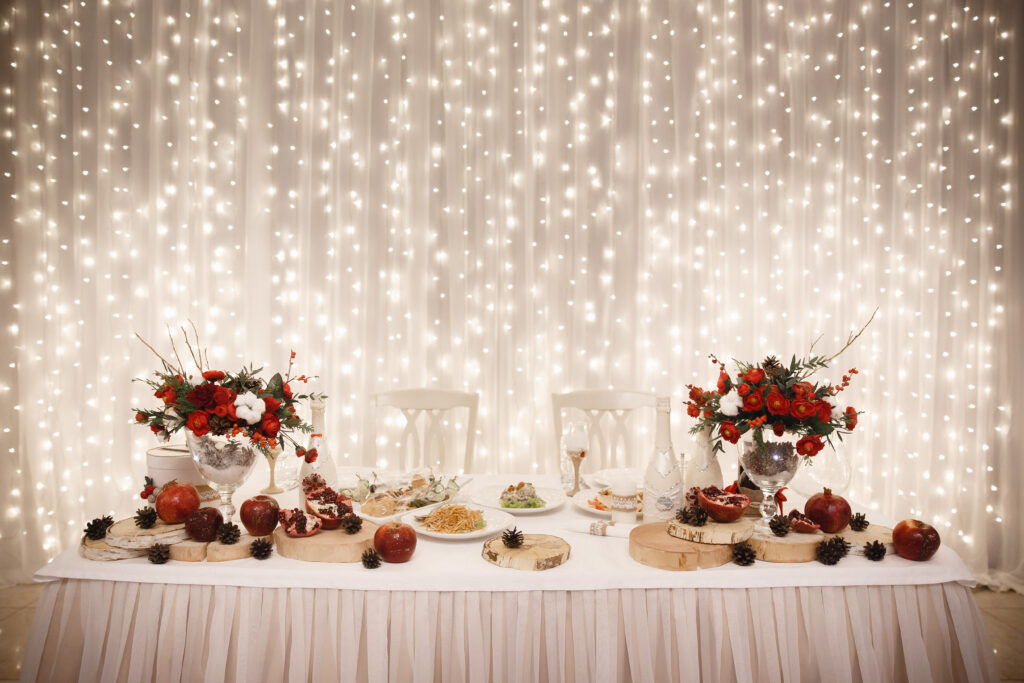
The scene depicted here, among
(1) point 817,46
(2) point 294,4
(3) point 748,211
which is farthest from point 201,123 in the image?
(1) point 817,46

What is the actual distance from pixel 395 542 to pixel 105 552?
2.12 feet

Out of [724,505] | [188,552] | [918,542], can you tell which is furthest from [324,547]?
[918,542]

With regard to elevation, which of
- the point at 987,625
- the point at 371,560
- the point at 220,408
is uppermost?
the point at 220,408

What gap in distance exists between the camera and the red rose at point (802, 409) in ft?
4.31

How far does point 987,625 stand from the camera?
265 cm

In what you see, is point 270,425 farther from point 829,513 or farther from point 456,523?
point 829,513

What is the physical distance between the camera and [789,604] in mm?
1276

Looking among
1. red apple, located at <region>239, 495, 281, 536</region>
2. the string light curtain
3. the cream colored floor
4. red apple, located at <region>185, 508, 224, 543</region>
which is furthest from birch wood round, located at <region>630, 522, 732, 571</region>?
the cream colored floor

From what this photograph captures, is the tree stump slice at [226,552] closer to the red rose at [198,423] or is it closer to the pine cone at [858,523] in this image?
the red rose at [198,423]

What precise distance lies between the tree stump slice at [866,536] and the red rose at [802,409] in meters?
0.32

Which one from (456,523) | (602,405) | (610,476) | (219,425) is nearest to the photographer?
(219,425)

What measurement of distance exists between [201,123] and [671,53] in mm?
2496

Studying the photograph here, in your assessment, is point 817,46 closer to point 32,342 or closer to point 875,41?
point 875,41

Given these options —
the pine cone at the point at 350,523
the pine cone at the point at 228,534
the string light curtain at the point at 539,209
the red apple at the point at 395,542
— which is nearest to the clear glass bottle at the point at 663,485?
the red apple at the point at 395,542
